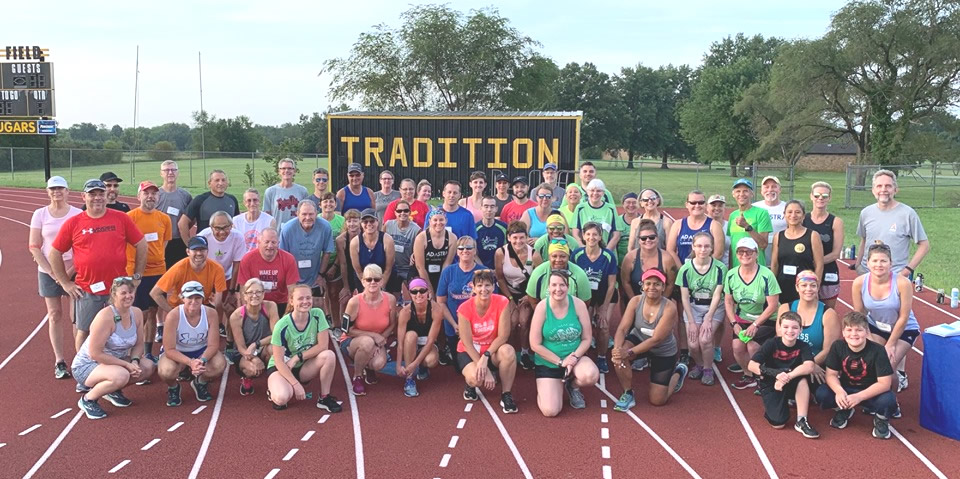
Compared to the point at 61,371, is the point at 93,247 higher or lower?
higher

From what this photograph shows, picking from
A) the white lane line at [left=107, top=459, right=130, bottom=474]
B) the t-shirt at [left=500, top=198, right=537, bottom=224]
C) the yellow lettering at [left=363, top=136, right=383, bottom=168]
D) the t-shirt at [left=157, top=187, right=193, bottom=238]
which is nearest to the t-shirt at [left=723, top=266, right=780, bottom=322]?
the t-shirt at [left=500, top=198, right=537, bottom=224]

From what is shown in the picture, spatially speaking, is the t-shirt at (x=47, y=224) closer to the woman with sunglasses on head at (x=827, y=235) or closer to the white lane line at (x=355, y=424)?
the white lane line at (x=355, y=424)

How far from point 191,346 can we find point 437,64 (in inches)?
1209

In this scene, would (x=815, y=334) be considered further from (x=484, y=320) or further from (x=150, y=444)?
(x=150, y=444)

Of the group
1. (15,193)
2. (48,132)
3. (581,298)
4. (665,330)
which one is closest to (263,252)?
(581,298)

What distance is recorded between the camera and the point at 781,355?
5.65m

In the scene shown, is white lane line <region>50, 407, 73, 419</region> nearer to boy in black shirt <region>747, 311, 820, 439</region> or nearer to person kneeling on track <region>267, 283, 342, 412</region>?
person kneeling on track <region>267, 283, 342, 412</region>

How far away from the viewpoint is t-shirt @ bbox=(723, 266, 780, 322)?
20.5ft

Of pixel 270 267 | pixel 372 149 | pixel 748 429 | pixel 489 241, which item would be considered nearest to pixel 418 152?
pixel 372 149

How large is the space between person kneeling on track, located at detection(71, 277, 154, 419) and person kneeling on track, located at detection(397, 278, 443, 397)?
2.20 m

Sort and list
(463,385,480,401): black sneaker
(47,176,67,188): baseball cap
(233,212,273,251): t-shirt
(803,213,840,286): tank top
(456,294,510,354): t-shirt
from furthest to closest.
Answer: (233,212,273,251): t-shirt, (803,213,840,286): tank top, (47,176,67,188): baseball cap, (456,294,510,354): t-shirt, (463,385,480,401): black sneaker

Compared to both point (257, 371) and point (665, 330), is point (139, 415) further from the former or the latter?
point (665, 330)

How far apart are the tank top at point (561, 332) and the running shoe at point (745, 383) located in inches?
63.1

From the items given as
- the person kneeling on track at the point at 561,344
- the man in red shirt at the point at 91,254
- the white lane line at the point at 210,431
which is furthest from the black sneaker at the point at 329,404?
the man in red shirt at the point at 91,254
